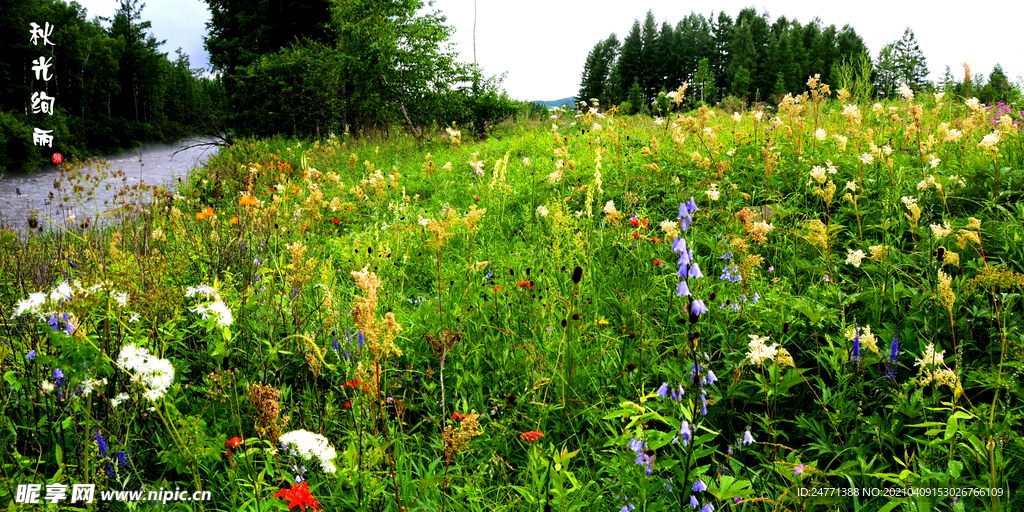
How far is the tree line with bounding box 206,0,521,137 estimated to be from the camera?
12.4 meters

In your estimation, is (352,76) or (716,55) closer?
(352,76)

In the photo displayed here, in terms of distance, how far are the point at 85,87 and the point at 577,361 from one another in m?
36.8

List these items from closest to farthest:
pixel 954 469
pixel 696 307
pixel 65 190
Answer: pixel 696 307, pixel 954 469, pixel 65 190

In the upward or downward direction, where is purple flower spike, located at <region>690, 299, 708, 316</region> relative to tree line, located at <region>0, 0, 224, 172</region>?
downward

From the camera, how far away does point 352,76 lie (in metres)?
13.8

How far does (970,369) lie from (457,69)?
12924 mm

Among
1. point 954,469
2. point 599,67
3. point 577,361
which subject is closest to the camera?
point 954,469

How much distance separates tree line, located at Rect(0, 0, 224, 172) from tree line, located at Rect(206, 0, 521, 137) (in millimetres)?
2158

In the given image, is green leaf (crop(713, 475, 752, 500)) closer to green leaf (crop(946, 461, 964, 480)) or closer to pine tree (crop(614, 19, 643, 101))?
green leaf (crop(946, 461, 964, 480))

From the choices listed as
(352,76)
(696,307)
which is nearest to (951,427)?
(696,307)

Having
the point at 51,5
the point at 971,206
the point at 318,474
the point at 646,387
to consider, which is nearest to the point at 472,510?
the point at 318,474

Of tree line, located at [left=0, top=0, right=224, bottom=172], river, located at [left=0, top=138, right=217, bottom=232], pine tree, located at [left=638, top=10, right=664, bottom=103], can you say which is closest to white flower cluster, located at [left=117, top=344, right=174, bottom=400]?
river, located at [left=0, top=138, right=217, bottom=232]

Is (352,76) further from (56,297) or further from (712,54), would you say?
(712,54)

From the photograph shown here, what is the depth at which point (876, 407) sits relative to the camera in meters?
2.02
